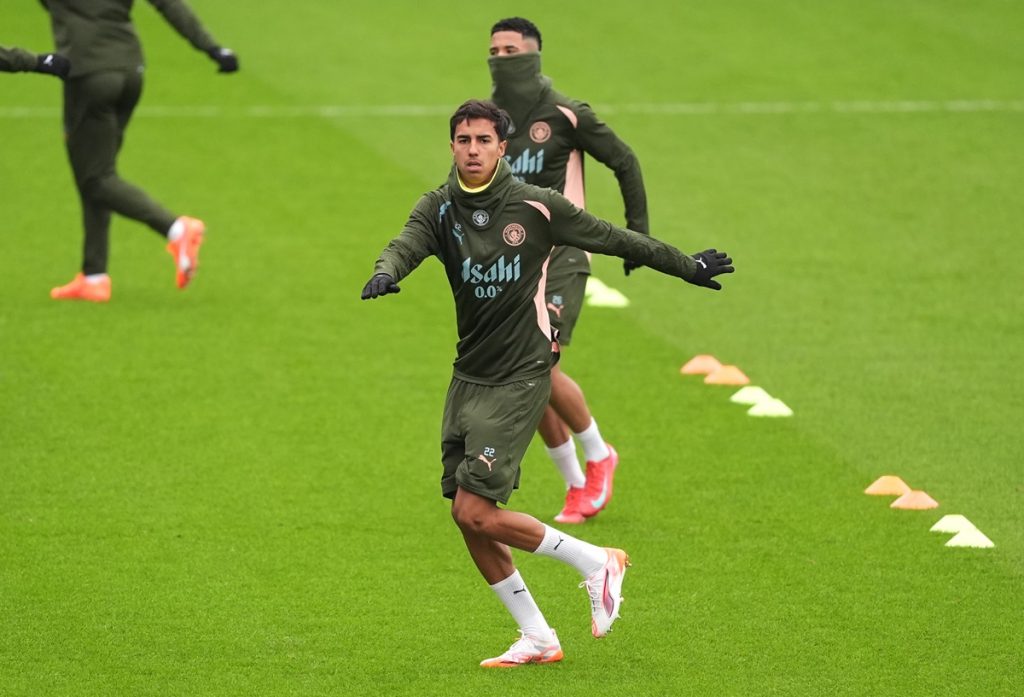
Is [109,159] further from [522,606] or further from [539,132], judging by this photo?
[522,606]

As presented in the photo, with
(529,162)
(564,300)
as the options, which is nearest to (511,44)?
(529,162)

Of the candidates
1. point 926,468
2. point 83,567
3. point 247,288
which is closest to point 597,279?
point 247,288

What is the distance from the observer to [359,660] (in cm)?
702

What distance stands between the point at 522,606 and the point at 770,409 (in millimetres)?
3775

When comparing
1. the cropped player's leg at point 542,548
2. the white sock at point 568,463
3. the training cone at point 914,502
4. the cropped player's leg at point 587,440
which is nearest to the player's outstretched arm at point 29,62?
the cropped player's leg at point 587,440

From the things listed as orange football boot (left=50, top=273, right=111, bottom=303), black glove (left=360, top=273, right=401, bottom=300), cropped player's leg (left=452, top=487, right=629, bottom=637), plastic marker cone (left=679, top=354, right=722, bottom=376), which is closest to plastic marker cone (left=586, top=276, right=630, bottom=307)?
plastic marker cone (left=679, top=354, right=722, bottom=376)

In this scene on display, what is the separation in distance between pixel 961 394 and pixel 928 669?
4.02 m

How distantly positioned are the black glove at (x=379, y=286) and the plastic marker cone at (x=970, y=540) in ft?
11.2

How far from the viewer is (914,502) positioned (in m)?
8.79

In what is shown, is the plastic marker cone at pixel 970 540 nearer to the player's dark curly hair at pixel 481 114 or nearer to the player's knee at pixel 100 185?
the player's dark curly hair at pixel 481 114

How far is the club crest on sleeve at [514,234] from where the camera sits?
6824mm

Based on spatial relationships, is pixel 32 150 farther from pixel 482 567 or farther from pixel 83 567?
pixel 482 567

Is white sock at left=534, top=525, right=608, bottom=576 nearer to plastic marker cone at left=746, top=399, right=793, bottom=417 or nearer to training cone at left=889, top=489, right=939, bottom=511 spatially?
training cone at left=889, top=489, right=939, bottom=511

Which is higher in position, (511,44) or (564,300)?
(511,44)
